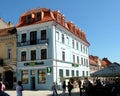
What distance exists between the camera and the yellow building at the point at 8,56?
4147 centimetres

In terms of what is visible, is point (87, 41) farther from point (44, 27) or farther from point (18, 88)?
point (18, 88)

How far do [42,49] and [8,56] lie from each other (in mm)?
6999

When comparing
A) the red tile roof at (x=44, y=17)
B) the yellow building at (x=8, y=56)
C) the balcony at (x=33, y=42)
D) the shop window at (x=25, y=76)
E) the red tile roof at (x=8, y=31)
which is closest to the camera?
the balcony at (x=33, y=42)

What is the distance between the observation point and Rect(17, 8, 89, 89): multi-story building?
37.8 m

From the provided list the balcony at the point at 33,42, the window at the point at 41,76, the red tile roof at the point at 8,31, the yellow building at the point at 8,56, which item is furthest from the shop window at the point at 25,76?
the red tile roof at the point at 8,31

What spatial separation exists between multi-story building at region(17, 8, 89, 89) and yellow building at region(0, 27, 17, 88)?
1127mm

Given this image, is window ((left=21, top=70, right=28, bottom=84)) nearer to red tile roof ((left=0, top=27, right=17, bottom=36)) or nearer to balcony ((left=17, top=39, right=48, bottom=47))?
balcony ((left=17, top=39, right=48, bottom=47))

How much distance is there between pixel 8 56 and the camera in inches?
1666

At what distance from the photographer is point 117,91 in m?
19.1

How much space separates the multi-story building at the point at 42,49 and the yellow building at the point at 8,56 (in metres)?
1.13

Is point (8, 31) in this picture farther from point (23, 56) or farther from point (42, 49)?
point (42, 49)

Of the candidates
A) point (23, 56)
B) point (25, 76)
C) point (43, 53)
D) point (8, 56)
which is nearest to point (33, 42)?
point (43, 53)

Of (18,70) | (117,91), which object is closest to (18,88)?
(117,91)

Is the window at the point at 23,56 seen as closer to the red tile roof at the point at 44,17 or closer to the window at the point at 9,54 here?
the window at the point at 9,54
